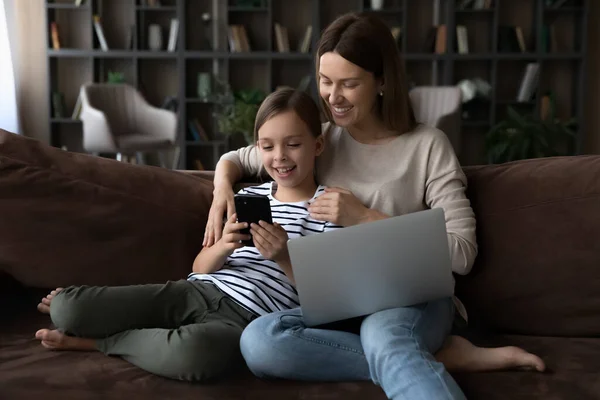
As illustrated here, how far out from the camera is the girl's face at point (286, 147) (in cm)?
159

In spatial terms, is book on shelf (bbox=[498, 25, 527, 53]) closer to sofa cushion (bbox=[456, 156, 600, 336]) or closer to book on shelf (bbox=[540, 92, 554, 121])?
book on shelf (bbox=[540, 92, 554, 121])

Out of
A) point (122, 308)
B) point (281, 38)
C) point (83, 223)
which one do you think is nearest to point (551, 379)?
point (122, 308)

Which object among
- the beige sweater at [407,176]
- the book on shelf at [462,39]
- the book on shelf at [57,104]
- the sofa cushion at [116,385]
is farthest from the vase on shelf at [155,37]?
the sofa cushion at [116,385]

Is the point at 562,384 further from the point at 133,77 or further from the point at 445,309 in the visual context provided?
the point at 133,77

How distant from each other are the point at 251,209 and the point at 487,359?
0.56m

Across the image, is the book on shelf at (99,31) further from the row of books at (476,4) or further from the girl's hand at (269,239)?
the girl's hand at (269,239)

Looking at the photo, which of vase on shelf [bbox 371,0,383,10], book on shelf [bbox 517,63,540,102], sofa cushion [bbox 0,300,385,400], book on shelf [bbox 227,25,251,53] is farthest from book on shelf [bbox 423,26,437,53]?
sofa cushion [bbox 0,300,385,400]

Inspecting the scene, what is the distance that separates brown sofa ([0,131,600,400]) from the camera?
1.54m

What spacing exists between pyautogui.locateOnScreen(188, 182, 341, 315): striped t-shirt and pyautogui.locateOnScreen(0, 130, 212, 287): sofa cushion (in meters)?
0.14

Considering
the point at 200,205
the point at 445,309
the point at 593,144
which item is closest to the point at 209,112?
the point at 593,144

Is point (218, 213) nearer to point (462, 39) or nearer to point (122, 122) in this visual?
point (122, 122)

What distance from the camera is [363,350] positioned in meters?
1.32

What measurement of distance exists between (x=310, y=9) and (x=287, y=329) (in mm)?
5301

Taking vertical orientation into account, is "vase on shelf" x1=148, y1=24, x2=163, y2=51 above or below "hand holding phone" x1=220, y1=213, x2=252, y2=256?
above
